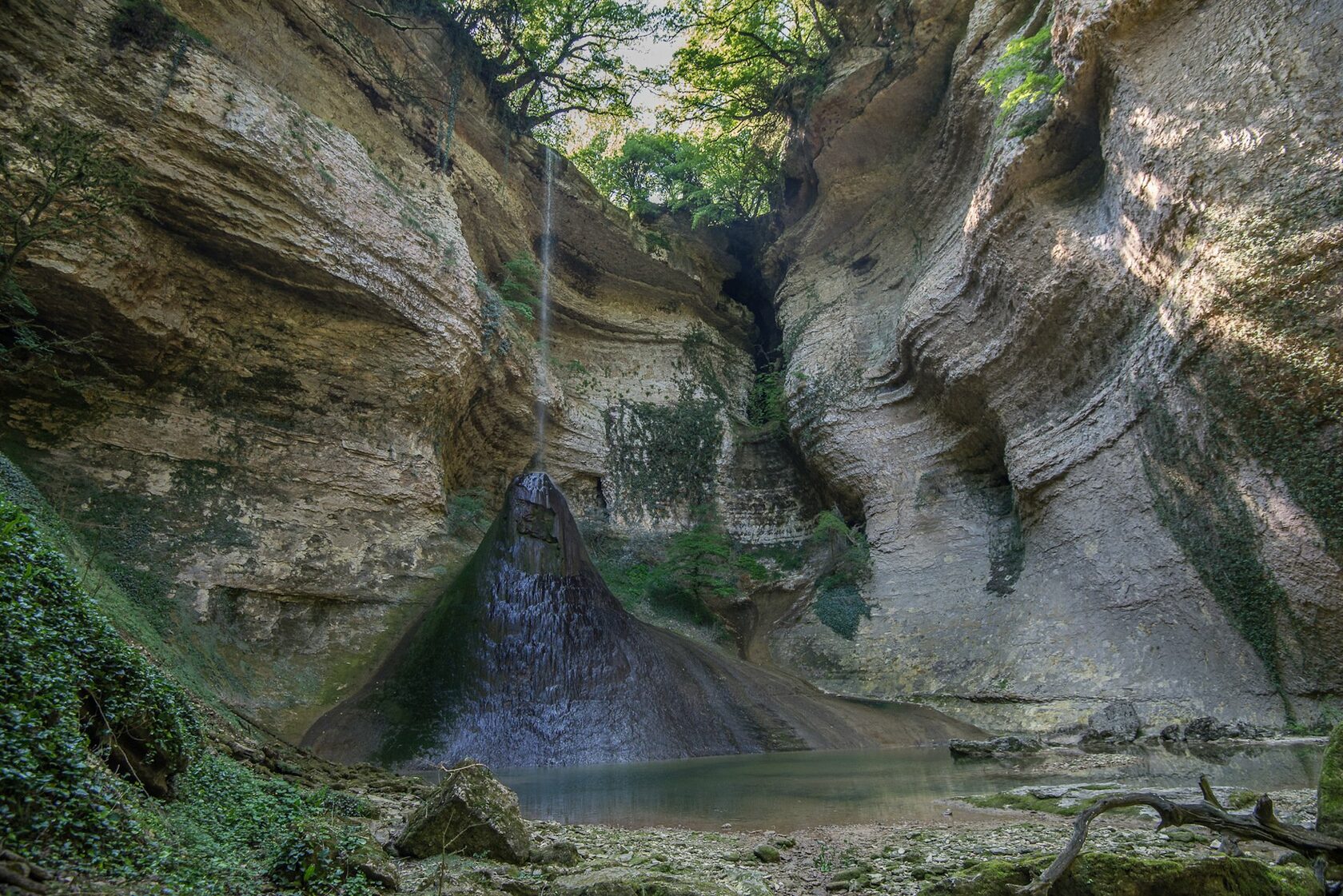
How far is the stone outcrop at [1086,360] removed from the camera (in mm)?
8539

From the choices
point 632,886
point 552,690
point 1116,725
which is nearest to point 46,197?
point 632,886

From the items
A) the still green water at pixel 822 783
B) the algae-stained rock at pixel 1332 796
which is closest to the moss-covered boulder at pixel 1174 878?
the algae-stained rock at pixel 1332 796

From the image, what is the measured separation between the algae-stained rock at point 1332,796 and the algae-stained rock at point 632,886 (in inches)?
103

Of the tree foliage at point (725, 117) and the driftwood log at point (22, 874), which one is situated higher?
the tree foliage at point (725, 117)

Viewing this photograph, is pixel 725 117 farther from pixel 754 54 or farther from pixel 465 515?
pixel 465 515

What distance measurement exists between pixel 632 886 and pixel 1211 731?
939 centimetres

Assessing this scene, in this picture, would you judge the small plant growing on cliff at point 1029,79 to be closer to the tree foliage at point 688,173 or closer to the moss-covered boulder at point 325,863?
the tree foliage at point 688,173

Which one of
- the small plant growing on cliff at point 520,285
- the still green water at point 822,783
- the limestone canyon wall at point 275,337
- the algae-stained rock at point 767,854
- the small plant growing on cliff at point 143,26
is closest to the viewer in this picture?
the algae-stained rock at point 767,854

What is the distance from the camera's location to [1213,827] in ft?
8.78

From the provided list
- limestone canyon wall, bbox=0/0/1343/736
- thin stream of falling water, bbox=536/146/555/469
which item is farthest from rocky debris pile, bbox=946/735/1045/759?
thin stream of falling water, bbox=536/146/555/469

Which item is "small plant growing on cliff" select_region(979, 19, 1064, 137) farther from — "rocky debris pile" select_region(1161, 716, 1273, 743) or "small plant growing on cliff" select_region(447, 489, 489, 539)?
"small plant growing on cliff" select_region(447, 489, 489, 539)

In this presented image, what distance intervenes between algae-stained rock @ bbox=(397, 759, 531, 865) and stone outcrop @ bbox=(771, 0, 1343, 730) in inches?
391

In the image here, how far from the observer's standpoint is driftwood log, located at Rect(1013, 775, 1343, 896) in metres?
2.51

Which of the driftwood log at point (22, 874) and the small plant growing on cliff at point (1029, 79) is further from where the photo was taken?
the small plant growing on cliff at point (1029, 79)
